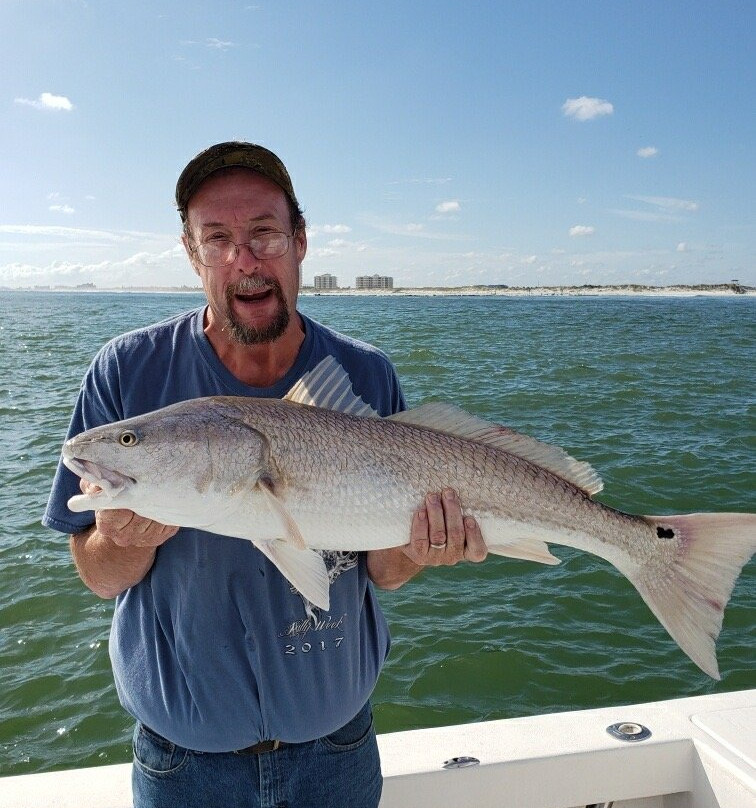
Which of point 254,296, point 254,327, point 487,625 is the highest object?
point 254,296

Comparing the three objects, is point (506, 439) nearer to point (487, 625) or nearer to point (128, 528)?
point (128, 528)

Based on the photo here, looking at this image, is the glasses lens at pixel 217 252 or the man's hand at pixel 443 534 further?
the glasses lens at pixel 217 252

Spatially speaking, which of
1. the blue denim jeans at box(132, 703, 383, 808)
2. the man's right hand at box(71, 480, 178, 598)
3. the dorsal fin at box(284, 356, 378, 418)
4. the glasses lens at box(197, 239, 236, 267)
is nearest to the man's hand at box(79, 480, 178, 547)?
the man's right hand at box(71, 480, 178, 598)

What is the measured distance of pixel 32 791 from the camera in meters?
3.24

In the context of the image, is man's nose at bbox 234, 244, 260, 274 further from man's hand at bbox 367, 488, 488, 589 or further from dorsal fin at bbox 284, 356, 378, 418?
man's hand at bbox 367, 488, 488, 589

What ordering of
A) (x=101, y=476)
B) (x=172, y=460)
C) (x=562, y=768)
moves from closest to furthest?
(x=101, y=476) → (x=172, y=460) → (x=562, y=768)

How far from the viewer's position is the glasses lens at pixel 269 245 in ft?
9.78

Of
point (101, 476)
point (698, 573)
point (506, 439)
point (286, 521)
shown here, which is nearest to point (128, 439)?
point (101, 476)

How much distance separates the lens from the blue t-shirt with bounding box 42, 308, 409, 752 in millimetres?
2600

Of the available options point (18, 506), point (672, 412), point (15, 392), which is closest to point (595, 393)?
point (672, 412)

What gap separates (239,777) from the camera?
2.62m

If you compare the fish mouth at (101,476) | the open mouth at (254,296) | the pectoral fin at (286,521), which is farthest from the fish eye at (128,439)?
the open mouth at (254,296)

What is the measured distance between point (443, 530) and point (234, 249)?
1.43 meters

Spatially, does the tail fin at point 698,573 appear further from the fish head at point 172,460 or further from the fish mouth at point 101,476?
the fish mouth at point 101,476
